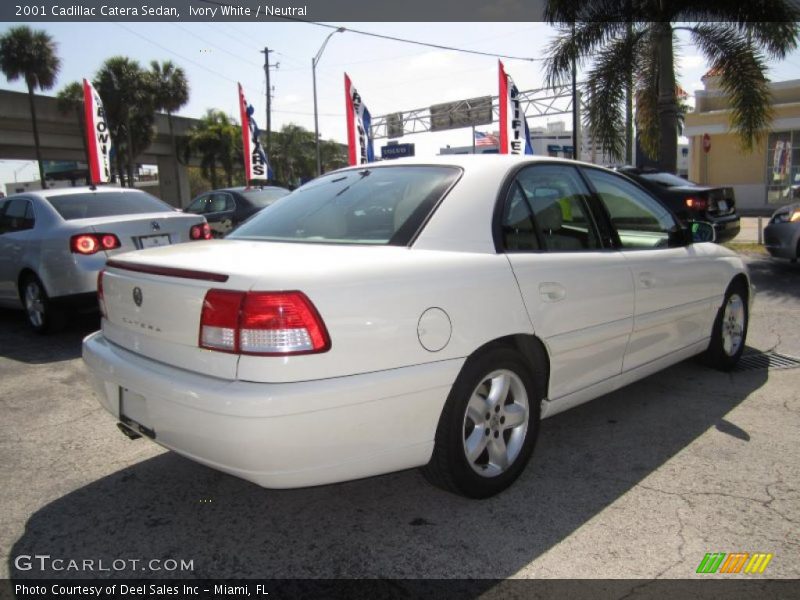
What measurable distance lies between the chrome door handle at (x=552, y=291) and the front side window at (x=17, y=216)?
5.68m

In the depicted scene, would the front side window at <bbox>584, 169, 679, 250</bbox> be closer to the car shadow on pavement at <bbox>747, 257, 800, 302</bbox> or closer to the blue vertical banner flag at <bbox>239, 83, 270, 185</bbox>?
the car shadow on pavement at <bbox>747, 257, 800, 302</bbox>

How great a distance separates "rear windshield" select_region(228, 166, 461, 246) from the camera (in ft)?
9.30

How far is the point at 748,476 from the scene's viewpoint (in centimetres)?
306

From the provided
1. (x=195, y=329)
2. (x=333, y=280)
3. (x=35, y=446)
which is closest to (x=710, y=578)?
(x=333, y=280)

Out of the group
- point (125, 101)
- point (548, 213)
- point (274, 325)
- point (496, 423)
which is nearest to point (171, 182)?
point (125, 101)

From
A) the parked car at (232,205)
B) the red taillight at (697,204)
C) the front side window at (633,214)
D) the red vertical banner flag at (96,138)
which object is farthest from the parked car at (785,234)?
the red vertical banner flag at (96,138)

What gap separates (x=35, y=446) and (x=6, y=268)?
399 cm

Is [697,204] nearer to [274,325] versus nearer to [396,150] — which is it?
[274,325]

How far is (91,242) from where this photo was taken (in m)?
6.01

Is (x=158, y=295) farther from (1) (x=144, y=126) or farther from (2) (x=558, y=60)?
(1) (x=144, y=126)

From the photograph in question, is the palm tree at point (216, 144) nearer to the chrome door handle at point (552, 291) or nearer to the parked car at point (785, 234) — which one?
the parked car at point (785, 234)

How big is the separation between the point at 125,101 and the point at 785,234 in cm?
3827

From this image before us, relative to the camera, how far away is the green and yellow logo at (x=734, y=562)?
2.35m

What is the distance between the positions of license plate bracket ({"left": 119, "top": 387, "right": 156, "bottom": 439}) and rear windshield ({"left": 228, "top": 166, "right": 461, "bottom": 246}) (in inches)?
37.7
